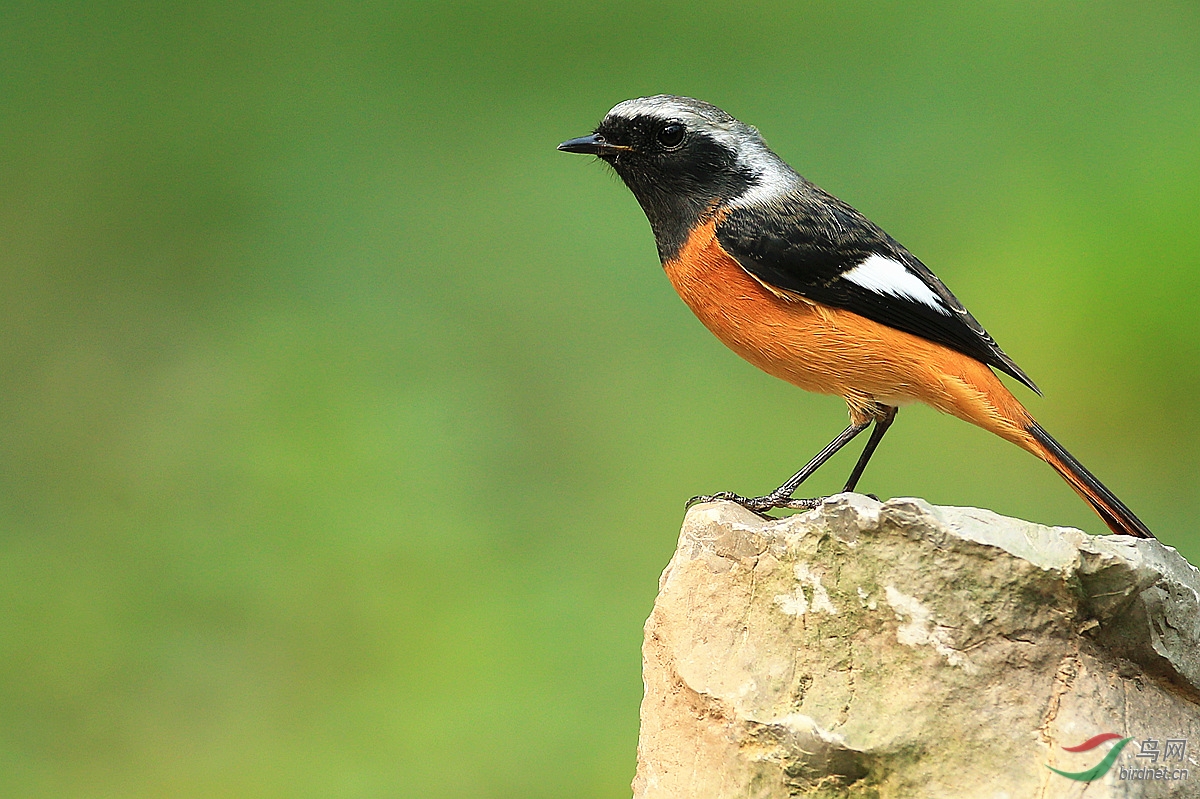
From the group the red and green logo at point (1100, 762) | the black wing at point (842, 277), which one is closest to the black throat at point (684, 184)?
the black wing at point (842, 277)

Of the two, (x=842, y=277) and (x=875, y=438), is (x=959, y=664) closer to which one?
(x=875, y=438)

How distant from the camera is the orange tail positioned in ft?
13.9

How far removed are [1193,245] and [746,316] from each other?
524 centimetres

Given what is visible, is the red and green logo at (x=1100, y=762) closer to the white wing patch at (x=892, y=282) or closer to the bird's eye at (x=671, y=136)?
the white wing patch at (x=892, y=282)

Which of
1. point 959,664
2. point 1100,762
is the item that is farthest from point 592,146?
point 1100,762

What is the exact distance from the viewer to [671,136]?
4871 mm

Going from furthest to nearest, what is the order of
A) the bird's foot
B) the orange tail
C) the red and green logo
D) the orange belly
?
the orange belly → the bird's foot → the orange tail → the red and green logo

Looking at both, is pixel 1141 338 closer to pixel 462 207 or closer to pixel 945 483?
pixel 945 483

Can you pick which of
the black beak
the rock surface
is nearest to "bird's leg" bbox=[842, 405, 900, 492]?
the rock surface

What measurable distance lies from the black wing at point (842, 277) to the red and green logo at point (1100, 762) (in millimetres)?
1524

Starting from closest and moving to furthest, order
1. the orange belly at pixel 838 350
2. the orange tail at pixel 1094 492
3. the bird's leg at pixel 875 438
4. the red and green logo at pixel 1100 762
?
the red and green logo at pixel 1100 762, the orange tail at pixel 1094 492, the orange belly at pixel 838 350, the bird's leg at pixel 875 438

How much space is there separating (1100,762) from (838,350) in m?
1.69

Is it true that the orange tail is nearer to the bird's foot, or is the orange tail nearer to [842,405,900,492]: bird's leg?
[842,405,900,492]: bird's leg

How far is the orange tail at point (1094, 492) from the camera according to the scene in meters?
4.23
